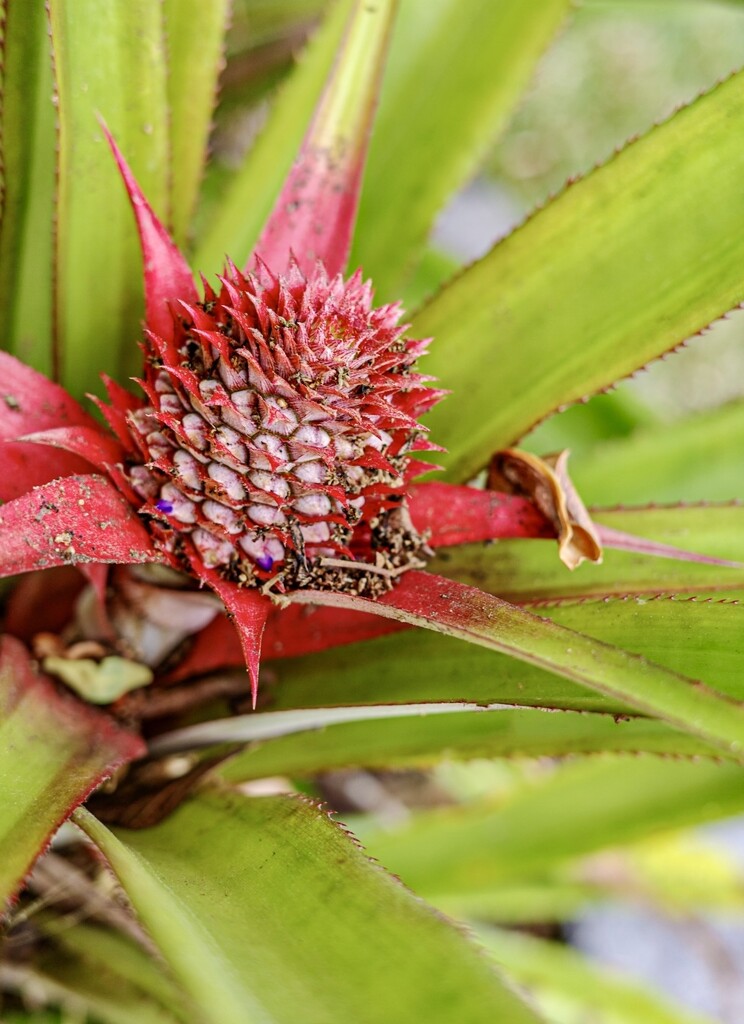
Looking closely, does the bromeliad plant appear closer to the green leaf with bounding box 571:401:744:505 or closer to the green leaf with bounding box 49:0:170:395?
the green leaf with bounding box 49:0:170:395

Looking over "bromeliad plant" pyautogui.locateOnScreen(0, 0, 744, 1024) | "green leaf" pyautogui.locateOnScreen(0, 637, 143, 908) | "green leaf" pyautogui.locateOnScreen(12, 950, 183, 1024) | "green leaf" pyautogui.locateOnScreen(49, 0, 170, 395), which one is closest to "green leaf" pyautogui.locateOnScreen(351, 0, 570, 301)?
"bromeliad plant" pyautogui.locateOnScreen(0, 0, 744, 1024)

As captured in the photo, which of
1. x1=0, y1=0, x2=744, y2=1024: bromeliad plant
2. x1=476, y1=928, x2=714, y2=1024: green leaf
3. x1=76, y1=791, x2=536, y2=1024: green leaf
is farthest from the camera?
x1=476, y1=928, x2=714, y2=1024: green leaf

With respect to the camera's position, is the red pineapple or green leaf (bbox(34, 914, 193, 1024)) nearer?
the red pineapple

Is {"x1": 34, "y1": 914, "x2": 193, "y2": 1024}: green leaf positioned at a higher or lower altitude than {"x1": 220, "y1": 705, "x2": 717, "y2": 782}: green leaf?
lower

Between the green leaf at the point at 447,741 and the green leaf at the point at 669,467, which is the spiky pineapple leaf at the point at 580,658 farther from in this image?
the green leaf at the point at 669,467

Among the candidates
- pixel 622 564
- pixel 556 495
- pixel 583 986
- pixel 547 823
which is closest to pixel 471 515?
pixel 556 495

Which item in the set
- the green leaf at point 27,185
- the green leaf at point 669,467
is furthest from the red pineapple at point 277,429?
the green leaf at point 669,467

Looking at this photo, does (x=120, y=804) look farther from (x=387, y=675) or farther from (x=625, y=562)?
(x=625, y=562)
